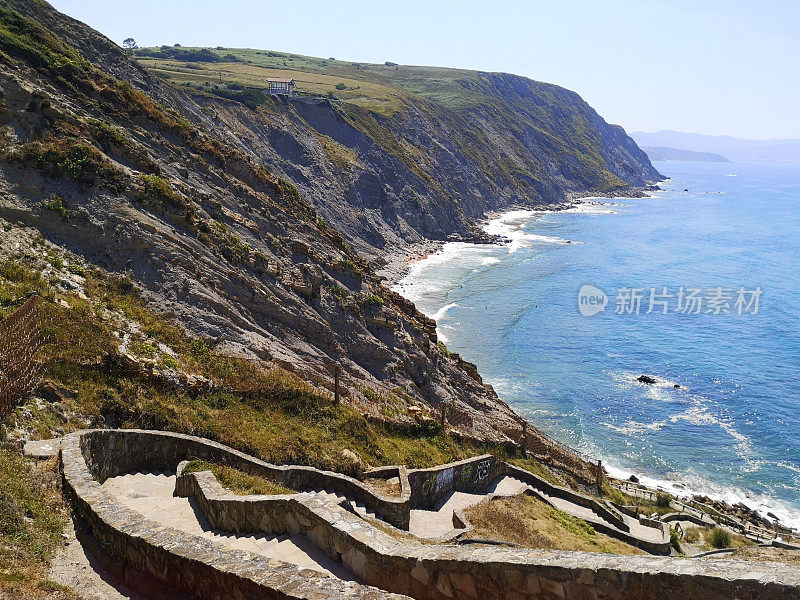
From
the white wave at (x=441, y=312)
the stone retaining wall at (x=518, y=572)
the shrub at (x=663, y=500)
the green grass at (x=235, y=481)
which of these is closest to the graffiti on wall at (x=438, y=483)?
the green grass at (x=235, y=481)

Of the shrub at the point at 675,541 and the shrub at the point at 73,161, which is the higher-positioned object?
the shrub at the point at 73,161

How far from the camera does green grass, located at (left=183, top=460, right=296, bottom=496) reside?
479 inches

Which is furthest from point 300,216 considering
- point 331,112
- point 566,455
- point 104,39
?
point 331,112

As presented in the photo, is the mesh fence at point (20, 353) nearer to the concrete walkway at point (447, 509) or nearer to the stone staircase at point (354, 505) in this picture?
the stone staircase at point (354, 505)

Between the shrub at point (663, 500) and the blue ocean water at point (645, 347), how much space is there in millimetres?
4628

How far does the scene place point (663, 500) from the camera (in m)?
32.4

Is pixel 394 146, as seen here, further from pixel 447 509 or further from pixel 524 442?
pixel 447 509

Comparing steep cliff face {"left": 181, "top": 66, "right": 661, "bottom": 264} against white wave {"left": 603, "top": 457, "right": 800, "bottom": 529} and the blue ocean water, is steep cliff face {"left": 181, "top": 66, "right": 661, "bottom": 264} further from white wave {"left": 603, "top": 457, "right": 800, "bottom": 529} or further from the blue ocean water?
white wave {"left": 603, "top": 457, "right": 800, "bottom": 529}

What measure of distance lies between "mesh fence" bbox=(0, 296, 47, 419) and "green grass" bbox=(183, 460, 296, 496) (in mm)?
3756

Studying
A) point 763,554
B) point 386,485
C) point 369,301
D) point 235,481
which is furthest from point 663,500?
point 235,481

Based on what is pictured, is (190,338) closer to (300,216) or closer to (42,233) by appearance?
(42,233)

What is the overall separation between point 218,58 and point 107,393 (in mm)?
161351

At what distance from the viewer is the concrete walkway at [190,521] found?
9547mm

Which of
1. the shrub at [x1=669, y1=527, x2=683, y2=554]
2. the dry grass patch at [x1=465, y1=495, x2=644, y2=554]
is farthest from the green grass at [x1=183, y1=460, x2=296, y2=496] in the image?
the shrub at [x1=669, y1=527, x2=683, y2=554]
